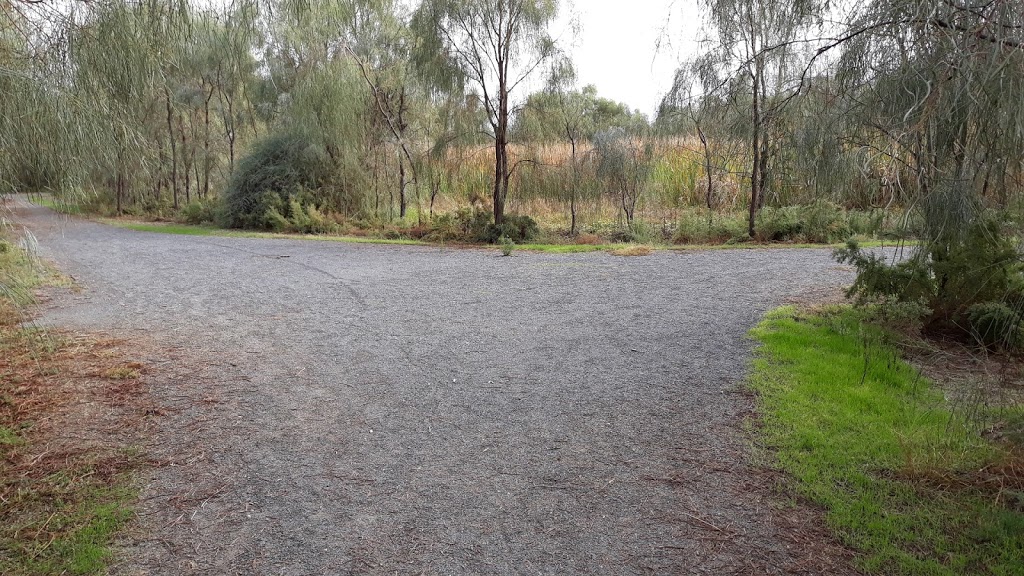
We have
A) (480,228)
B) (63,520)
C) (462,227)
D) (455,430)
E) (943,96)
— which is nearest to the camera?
(943,96)

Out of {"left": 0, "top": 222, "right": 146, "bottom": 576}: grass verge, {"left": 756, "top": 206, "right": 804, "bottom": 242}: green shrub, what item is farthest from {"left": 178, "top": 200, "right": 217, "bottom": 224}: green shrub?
{"left": 756, "top": 206, "right": 804, "bottom": 242}: green shrub

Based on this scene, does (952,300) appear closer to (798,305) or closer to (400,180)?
(798,305)

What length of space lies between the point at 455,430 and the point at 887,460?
2618 mm

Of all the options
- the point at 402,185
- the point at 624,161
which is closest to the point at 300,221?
the point at 402,185

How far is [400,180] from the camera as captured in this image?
19.0 meters

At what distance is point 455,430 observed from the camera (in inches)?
162

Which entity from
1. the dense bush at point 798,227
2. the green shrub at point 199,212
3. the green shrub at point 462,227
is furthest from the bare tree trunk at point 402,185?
the dense bush at point 798,227

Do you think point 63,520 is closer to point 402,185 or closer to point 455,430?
point 455,430

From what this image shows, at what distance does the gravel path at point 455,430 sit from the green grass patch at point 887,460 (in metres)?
0.22

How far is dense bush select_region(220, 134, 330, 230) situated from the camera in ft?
61.9

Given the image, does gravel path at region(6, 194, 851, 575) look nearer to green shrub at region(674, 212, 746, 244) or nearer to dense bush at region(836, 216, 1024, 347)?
dense bush at region(836, 216, 1024, 347)

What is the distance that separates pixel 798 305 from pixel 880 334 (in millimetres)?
1397

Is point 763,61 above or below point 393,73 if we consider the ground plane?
below

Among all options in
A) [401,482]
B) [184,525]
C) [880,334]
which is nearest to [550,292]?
[880,334]
